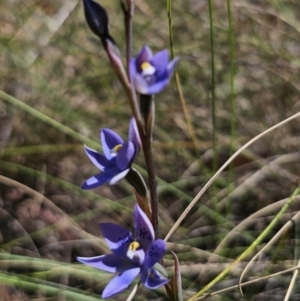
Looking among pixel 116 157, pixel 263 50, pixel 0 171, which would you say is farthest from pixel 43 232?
pixel 263 50

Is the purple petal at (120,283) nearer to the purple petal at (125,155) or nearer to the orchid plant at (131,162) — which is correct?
the orchid plant at (131,162)

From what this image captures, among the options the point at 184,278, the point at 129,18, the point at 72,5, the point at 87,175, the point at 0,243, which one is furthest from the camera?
the point at 72,5

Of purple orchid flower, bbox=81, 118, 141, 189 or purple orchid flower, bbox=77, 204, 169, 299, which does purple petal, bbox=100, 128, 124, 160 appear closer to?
purple orchid flower, bbox=81, 118, 141, 189

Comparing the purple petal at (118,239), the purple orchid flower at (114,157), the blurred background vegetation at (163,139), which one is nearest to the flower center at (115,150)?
the purple orchid flower at (114,157)

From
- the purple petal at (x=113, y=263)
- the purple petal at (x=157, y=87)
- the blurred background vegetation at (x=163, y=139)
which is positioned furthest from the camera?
the blurred background vegetation at (x=163, y=139)

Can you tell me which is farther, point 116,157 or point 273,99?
point 273,99

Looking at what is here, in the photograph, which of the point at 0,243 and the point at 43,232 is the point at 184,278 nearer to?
the point at 43,232

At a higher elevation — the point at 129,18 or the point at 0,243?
the point at 129,18

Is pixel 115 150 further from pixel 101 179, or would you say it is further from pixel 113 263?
pixel 113 263

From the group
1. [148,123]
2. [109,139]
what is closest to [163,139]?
[109,139]
